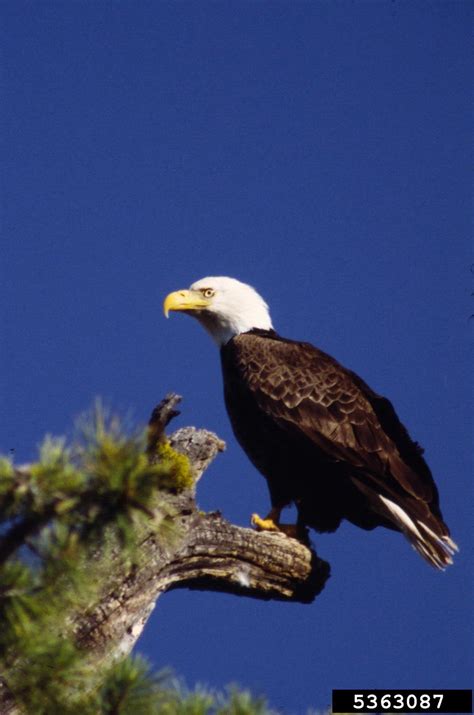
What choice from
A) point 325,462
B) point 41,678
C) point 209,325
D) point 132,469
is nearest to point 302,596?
point 325,462

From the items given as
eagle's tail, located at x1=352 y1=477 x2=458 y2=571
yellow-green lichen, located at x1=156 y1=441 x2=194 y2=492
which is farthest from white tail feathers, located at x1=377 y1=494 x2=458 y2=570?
yellow-green lichen, located at x1=156 y1=441 x2=194 y2=492

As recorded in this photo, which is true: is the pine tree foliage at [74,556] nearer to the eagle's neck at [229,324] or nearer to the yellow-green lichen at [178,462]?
the yellow-green lichen at [178,462]

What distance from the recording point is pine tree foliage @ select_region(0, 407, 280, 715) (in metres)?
1.83

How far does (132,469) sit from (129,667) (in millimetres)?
471

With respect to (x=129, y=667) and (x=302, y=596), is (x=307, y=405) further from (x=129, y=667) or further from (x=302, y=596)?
(x=129, y=667)

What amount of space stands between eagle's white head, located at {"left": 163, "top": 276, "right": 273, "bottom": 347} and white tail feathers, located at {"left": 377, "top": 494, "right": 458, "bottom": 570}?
1871 millimetres

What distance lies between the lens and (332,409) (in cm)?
678

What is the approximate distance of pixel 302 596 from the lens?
5.70m

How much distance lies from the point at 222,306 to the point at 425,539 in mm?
2301

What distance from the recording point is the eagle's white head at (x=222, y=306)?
754 centimetres

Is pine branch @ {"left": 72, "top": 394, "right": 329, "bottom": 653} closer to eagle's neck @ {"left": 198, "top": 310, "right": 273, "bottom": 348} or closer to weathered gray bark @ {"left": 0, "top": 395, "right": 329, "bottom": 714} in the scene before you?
weathered gray bark @ {"left": 0, "top": 395, "right": 329, "bottom": 714}

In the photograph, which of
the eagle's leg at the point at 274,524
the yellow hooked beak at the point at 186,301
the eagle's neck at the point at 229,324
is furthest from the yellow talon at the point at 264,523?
the yellow hooked beak at the point at 186,301

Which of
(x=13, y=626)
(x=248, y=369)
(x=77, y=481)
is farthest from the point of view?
(x=248, y=369)

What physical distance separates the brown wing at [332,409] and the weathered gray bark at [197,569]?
909 millimetres
